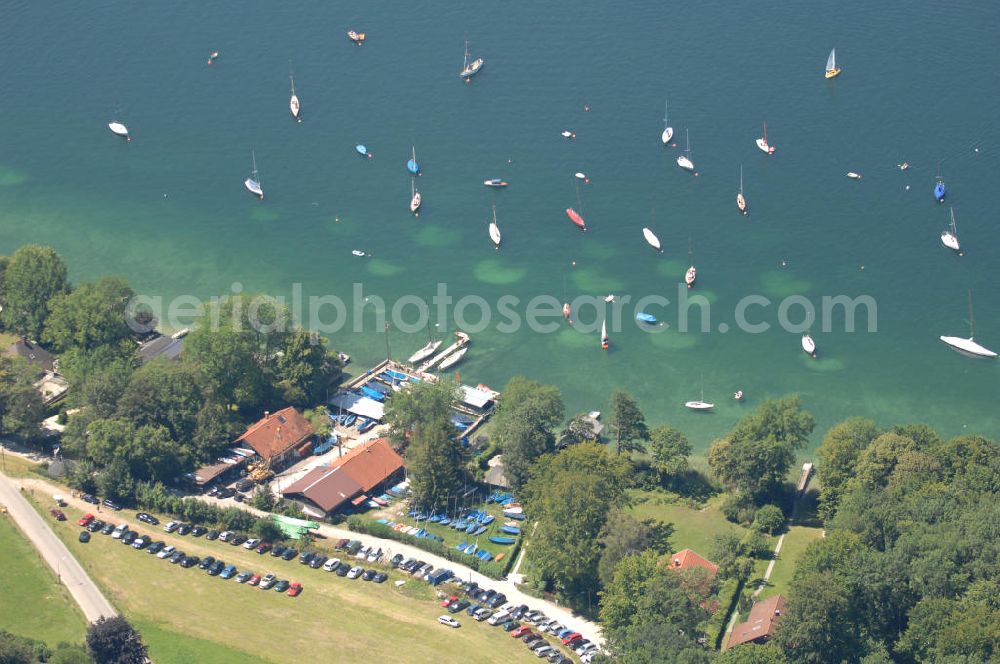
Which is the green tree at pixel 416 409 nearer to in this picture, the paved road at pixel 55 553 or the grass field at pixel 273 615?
the grass field at pixel 273 615

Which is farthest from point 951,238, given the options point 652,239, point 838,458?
point 838,458

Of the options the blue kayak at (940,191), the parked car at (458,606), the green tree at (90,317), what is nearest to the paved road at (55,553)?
the green tree at (90,317)

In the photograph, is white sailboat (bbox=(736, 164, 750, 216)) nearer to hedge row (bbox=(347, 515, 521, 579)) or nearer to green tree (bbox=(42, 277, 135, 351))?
hedge row (bbox=(347, 515, 521, 579))

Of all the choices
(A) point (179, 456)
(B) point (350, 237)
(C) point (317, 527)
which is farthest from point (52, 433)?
(B) point (350, 237)

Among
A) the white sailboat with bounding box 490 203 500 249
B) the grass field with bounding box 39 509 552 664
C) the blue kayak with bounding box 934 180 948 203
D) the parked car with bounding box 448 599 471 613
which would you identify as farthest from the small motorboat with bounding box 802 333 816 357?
the grass field with bounding box 39 509 552 664

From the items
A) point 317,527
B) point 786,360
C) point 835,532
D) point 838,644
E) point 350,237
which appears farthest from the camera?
point 350,237

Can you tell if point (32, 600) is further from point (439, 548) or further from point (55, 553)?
point (439, 548)

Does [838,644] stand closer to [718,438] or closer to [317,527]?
[718,438]
